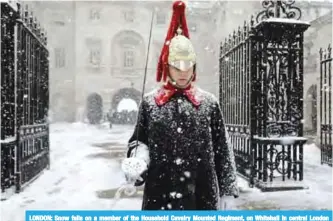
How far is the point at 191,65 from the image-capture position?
2352 millimetres

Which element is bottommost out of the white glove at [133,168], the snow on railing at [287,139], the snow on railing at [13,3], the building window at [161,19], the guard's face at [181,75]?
the snow on railing at [287,139]

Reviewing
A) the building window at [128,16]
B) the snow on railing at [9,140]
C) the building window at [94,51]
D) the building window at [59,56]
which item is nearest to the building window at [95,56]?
the building window at [94,51]

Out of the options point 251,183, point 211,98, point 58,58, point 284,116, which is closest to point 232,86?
point 284,116

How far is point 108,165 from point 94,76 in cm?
2086

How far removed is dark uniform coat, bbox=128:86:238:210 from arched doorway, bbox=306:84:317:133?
1436cm

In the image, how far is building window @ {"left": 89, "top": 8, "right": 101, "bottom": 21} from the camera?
1132 inches

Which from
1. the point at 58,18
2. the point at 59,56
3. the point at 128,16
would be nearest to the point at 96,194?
the point at 128,16

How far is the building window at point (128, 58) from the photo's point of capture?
29.3 metres

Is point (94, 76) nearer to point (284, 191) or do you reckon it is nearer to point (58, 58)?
point (58, 58)

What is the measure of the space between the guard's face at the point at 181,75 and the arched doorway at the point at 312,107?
47.5 ft

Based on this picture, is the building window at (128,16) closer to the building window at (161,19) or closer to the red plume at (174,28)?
the building window at (161,19)

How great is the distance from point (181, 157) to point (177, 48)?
1.99ft

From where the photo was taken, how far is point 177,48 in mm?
2375

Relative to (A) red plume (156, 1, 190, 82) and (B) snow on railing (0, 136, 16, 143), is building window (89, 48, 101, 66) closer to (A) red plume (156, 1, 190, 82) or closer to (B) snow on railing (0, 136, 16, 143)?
(B) snow on railing (0, 136, 16, 143)
